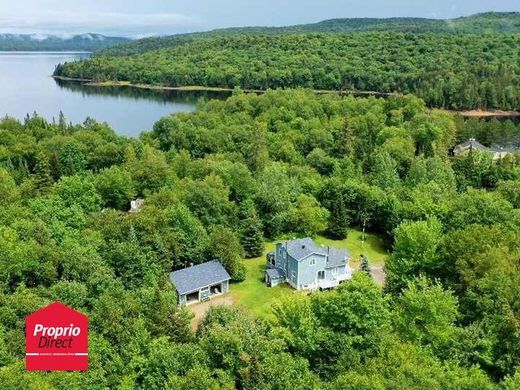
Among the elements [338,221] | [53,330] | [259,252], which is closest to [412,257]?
[338,221]

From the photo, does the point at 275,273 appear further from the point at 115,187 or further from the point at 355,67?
the point at 355,67

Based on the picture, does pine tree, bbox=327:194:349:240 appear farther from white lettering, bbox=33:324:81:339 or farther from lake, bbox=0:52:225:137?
lake, bbox=0:52:225:137

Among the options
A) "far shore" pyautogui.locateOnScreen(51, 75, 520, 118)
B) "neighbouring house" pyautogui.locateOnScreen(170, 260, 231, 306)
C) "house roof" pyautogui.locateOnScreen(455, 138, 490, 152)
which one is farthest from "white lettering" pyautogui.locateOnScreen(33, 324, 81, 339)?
"far shore" pyautogui.locateOnScreen(51, 75, 520, 118)

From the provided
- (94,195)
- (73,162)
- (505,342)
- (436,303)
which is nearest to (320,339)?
(436,303)

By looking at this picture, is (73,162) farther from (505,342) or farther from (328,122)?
(505,342)

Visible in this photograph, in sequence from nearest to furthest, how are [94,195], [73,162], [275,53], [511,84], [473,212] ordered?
[473,212], [94,195], [73,162], [511,84], [275,53]

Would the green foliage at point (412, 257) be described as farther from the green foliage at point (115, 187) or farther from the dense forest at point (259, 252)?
the green foliage at point (115, 187)
